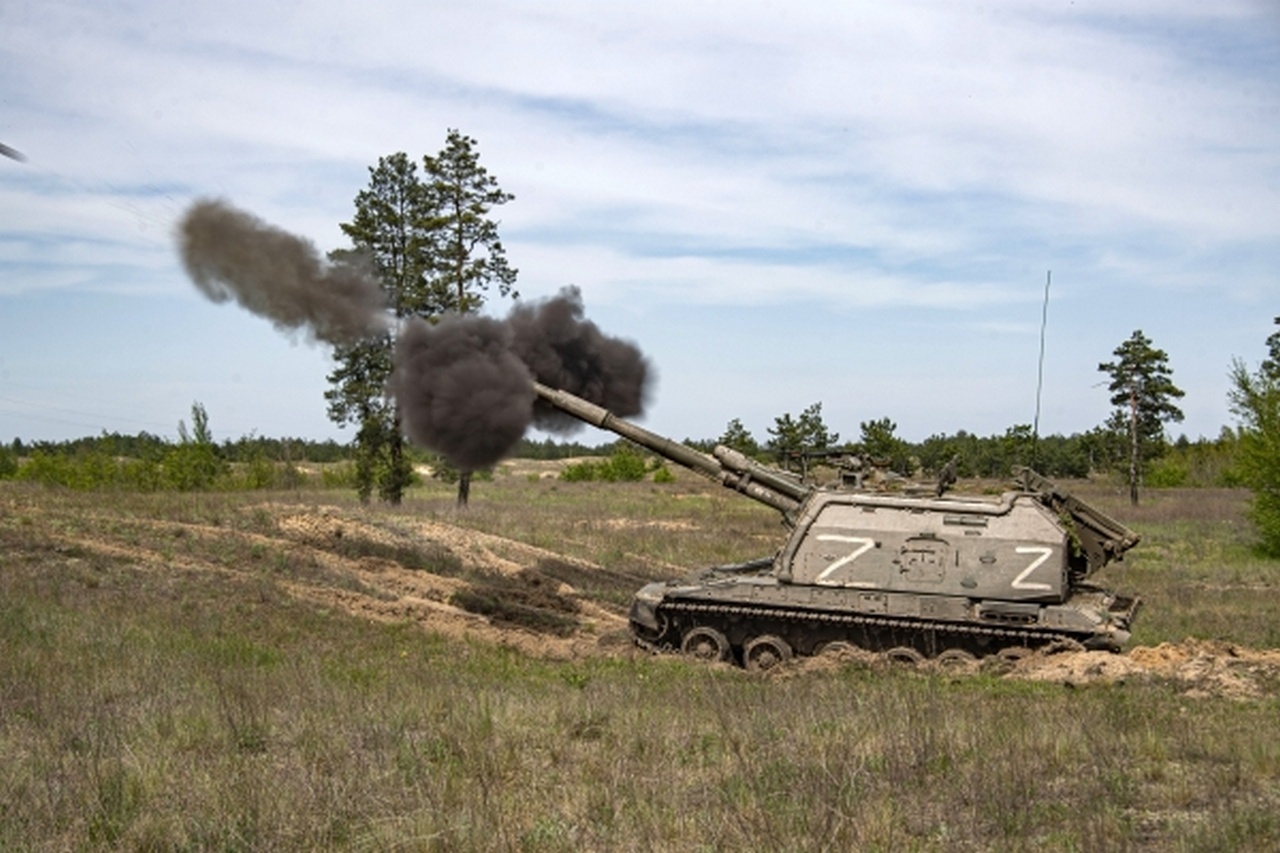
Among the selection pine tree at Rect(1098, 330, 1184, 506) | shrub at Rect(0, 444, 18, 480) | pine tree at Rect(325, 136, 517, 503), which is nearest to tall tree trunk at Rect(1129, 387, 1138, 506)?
pine tree at Rect(1098, 330, 1184, 506)

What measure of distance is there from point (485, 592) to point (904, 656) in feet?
25.8

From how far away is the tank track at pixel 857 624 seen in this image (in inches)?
570

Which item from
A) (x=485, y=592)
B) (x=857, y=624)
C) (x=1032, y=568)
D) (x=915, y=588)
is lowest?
(x=485, y=592)

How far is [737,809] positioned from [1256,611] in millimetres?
17062

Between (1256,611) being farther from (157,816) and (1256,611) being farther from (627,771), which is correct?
(157,816)

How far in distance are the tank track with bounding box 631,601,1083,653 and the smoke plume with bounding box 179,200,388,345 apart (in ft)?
19.9

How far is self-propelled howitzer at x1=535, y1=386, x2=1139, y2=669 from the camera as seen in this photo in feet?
48.0

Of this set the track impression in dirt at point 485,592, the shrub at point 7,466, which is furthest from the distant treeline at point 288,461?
the track impression in dirt at point 485,592

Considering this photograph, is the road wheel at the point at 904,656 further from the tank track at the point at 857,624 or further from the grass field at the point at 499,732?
the grass field at the point at 499,732

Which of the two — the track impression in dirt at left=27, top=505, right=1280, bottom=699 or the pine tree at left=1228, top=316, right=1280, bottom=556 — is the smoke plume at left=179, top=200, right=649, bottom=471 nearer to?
the track impression in dirt at left=27, top=505, right=1280, bottom=699

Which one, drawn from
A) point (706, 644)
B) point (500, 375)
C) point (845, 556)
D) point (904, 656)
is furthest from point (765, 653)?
point (500, 375)

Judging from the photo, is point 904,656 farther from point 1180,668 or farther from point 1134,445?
point 1134,445

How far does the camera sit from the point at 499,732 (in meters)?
8.97

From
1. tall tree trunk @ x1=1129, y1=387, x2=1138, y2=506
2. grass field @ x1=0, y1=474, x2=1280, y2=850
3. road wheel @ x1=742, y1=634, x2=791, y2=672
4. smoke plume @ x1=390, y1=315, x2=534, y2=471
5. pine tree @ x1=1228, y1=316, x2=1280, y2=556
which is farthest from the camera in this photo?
tall tree trunk @ x1=1129, y1=387, x2=1138, y2=506
